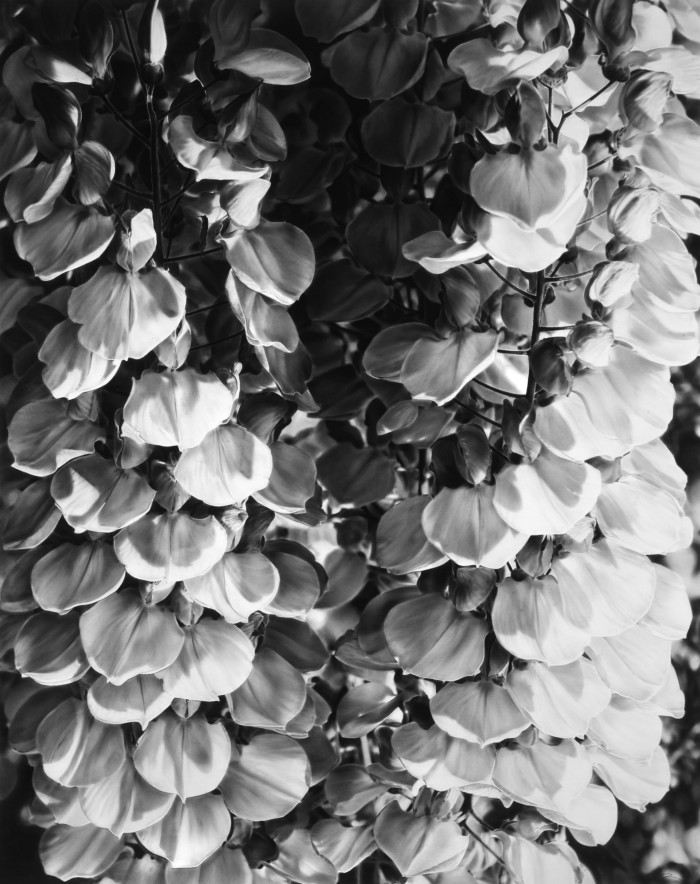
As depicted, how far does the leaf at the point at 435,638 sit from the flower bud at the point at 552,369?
0.19 metres

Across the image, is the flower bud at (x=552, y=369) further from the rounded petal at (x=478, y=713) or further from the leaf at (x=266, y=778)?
the leaf at (x=266, y=778)

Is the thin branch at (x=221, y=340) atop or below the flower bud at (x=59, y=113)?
below

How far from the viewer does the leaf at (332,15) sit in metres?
0.63

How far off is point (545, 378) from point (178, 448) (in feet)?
0.83

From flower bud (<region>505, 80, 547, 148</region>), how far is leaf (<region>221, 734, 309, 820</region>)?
1.58ft

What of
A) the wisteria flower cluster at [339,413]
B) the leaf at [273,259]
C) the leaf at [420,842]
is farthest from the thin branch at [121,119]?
the leaf at [420,842]

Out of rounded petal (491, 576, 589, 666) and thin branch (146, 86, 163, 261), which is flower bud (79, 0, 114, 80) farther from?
rounded petal (491, 576, 589, 666)

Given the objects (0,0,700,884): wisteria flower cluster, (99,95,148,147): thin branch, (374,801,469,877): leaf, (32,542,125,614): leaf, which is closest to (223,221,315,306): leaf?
(0,0,700,884): wisteria flower cluster

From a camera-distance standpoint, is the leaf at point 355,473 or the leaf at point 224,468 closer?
the leaf at point 224,468

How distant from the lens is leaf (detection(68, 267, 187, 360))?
1.90 ft

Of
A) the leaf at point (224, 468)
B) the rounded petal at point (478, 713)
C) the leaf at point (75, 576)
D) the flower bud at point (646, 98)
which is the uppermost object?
the flower bud at point (646, 98)

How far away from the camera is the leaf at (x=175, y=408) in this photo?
59 cm

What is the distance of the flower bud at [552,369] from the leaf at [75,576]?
1.05 ft

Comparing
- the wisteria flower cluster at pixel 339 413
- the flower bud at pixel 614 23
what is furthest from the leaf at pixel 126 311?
the flower bud at pixel 614 23
